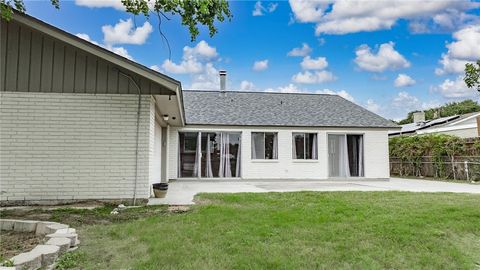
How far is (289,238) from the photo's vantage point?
451cm

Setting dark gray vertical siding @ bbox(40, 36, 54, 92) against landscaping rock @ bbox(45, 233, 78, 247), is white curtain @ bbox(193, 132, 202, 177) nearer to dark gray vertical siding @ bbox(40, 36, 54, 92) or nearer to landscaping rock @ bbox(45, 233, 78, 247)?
dark gray vertical siding @ bbox(40, 36, 54, 92)

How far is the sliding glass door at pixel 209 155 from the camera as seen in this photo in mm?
15352

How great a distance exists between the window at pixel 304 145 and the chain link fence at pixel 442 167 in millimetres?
5931

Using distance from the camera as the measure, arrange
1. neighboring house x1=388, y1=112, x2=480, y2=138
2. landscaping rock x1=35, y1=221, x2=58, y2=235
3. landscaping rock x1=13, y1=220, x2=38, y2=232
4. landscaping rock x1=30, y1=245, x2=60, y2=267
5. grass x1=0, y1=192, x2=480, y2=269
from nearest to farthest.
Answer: landscaping rock x1=30, y1=245, x2=60, y2=267 < grass x1=0, y1=192, x2=480, y2=269 < landscaping rock x1=35, y1=221, x2=58, y2=235 < landscaping rock x1=13, y1=220, x2=38, y2=232 < neighboring house x1=388, y1=112, x2=480, y2=138

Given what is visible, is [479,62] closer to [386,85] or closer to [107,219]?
[107,219]

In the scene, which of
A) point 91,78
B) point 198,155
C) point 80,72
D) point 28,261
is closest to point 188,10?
point 28,261

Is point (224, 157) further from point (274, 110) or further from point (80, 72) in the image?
point (80, 72)

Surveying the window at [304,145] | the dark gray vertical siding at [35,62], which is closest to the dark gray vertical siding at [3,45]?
the dark gray vertical siding at [35,62]

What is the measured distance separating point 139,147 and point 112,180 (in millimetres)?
891

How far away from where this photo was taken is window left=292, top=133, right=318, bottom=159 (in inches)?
621

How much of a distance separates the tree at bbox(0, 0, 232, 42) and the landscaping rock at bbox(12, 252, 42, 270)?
10.5ft

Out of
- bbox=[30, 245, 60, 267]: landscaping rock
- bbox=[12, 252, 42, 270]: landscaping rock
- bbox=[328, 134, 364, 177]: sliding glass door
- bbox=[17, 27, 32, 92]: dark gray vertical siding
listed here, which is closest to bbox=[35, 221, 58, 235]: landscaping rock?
bbox=[30, 245, 60, 267]: landscaping rock

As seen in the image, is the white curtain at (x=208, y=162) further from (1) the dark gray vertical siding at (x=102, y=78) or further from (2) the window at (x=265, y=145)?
(1) the dark gray vertical siding at (x=102, y=78)

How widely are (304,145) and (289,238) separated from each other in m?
11.6
